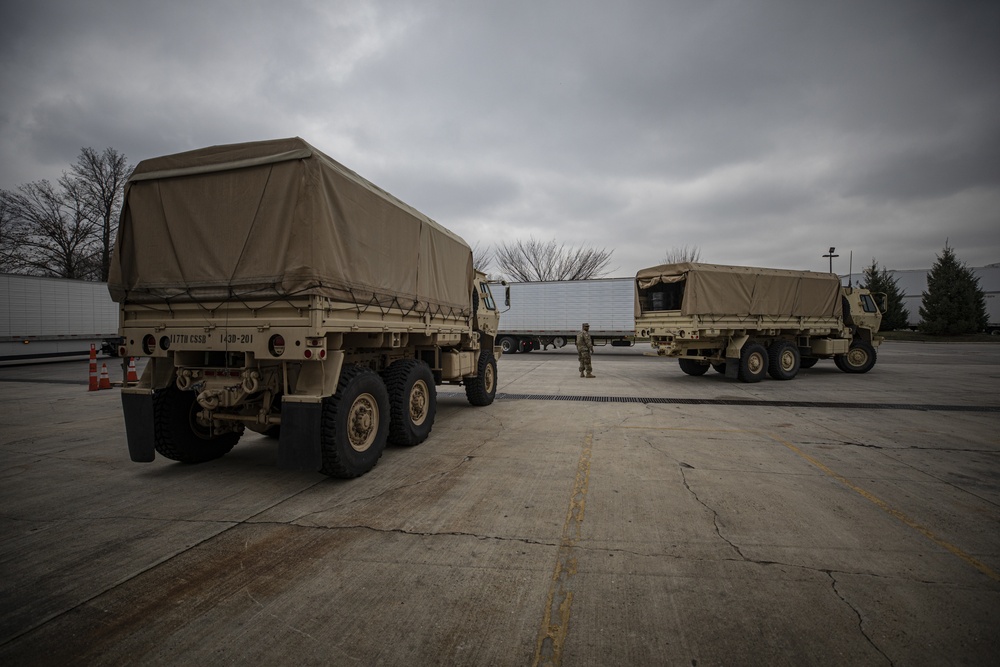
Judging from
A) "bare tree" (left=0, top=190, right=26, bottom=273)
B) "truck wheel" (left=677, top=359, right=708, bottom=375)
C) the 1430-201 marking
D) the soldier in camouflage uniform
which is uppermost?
"bare tree" (left=0, top=190, right=26, bottom=273)

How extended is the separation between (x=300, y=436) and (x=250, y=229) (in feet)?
6.44

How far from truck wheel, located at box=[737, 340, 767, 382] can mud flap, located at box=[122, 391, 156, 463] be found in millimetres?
12228

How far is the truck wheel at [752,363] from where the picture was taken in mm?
11961

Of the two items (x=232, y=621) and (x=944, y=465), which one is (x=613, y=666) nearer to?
(x=232, y=621)

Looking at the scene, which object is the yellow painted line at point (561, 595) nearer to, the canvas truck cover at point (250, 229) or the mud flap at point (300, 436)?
the mud flap at point (300, 436)

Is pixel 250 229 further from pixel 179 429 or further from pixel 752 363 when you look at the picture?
pixel 752 363

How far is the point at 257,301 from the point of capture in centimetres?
415

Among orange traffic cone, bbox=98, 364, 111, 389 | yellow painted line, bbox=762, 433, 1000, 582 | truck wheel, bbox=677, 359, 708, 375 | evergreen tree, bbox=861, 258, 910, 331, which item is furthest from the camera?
evergreen tree, bbox=861, 258, 910, 331

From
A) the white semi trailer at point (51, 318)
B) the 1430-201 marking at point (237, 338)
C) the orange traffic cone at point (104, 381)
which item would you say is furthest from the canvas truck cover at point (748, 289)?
the white semi trailer at point (51, 318)

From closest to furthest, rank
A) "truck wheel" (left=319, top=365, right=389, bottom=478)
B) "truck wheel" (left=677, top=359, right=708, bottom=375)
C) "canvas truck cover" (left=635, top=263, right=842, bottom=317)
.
Answer: "truck wheel" (left=319, top=365, right=389, bottom=478)
"canvas truck cover" (left=635, top=263, right=842, bottom=317)
"truck wheel" (left=677, top=359, right=708, bottom=375)

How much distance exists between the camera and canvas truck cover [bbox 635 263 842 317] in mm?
11648

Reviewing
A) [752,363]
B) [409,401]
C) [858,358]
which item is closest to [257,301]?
[409,401]

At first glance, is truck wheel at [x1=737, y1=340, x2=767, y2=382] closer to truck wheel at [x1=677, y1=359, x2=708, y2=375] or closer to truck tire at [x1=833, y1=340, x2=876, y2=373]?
truck wheel at [x1=677, y1=359, x2=708, y2=375]

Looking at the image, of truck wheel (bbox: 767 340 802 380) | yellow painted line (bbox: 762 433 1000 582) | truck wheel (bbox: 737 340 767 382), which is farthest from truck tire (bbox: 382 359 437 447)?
→ truck wheel (bbox: 767 340 802 380)
